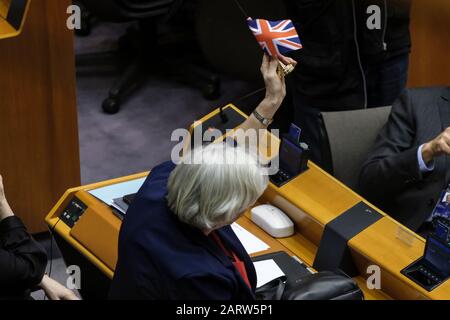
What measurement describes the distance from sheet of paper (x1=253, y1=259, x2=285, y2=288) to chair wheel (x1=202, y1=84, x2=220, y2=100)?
241 centimetres

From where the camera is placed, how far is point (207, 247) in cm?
198

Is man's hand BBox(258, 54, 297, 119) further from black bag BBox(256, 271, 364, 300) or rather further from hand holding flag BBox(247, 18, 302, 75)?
black bag BBox(256, 271, 364, 300)

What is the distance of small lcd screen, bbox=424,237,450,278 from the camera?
7.22ft

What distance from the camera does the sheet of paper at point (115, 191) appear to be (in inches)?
107

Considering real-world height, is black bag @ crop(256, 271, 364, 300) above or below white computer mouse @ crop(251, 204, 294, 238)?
above

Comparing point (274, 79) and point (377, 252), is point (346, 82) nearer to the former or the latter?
point (274, 79)

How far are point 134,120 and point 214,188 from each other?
2711 millimetres

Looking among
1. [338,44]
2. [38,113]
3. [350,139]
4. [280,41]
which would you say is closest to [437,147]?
[350,139]

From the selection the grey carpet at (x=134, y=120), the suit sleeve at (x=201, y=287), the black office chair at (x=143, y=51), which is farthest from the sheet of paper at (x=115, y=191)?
the black office chair at (x=143, y=51)

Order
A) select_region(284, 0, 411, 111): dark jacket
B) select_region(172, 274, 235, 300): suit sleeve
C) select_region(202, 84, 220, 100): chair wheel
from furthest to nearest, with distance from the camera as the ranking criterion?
select_region(202, 84, 220, 100): chair wheel, select_region(284, 0, 411, 111): dark jacket, select_region(172, 274, 235, 300): suit sleeve

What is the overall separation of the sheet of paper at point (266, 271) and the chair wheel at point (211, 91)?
Answer: 2407 millimetres

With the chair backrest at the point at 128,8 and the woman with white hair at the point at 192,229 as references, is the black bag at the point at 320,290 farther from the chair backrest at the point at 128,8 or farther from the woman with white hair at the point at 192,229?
the chair backrest at the point at 128,8

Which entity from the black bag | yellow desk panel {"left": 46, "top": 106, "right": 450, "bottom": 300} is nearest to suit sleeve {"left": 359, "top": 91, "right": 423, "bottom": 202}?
yellow desk panel {"left": 46, "top": 106, "right": 450, "bottom": 300}
